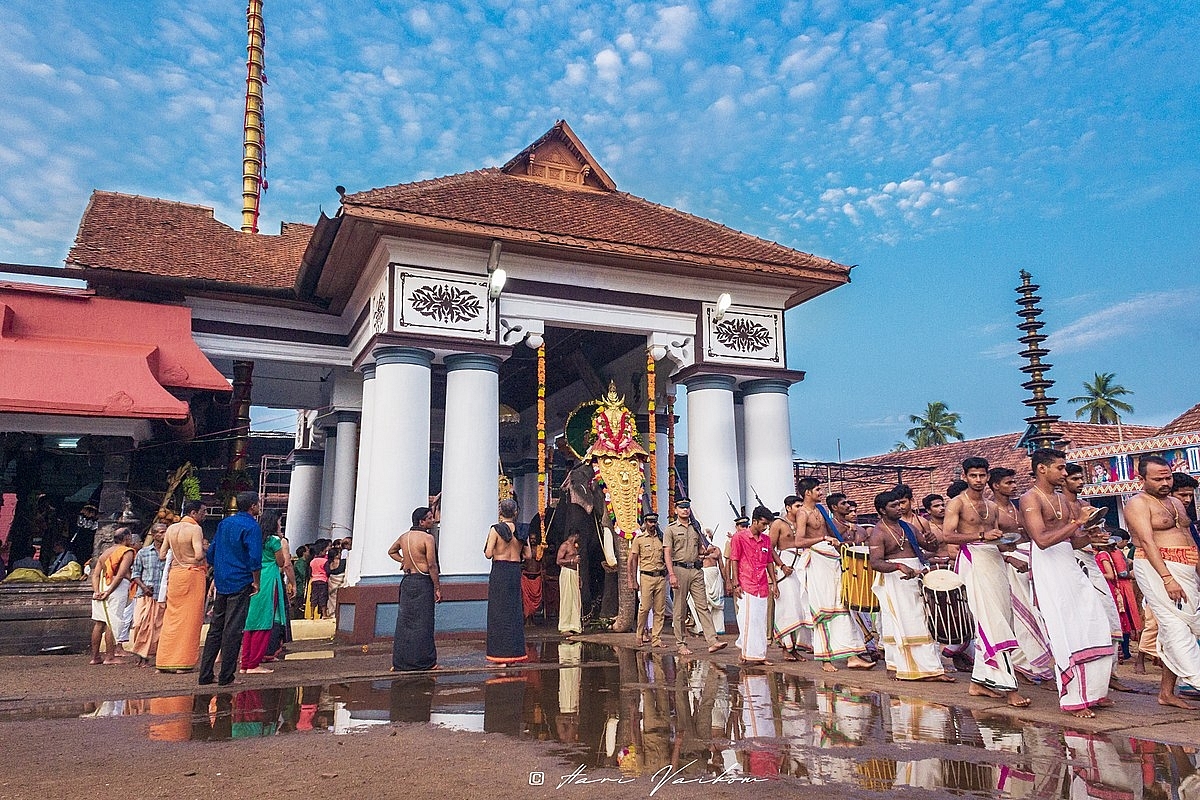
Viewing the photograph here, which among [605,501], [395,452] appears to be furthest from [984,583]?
[395,452]

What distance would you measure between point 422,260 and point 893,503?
24.2 feet

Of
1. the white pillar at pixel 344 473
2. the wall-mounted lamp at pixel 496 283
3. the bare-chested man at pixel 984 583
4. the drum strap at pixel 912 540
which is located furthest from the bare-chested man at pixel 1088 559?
the white pillar at pixel 344 473

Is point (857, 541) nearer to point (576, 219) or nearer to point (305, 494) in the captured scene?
point (576, 219)

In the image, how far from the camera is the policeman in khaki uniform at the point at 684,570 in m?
9.56

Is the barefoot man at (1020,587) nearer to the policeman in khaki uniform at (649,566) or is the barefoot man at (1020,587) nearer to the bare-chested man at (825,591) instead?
the bare-chested man at (825,591)

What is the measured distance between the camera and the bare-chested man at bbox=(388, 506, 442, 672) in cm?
804

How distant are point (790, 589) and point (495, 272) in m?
5.91

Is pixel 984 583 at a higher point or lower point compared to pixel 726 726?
higher

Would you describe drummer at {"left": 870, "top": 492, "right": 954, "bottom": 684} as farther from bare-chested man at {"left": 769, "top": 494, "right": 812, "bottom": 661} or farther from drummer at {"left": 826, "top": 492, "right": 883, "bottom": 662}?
bare-chested man at {"left": 769, "top": 494, "right": 812, "bottom": 661}

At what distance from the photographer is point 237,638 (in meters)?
7.45

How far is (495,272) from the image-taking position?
11.8 m

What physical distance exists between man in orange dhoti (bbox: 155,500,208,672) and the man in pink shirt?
547 centimetres

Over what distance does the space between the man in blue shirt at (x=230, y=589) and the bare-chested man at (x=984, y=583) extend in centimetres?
598

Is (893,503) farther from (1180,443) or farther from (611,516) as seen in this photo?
(1180,443)
